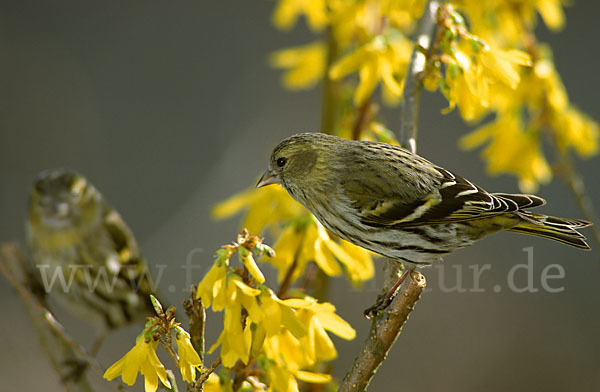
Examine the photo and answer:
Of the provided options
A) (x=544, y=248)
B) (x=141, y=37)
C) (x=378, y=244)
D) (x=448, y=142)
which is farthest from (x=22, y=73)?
(x=378, y=244)

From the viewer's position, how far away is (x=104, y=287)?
419 centimetres

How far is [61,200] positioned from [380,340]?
8.33 ft

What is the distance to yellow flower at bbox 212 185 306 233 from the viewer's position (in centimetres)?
322

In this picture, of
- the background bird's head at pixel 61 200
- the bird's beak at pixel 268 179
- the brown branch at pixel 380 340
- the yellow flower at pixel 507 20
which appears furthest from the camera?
the background bird's head at pixel 61 200

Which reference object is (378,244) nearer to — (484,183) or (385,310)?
(385,310)

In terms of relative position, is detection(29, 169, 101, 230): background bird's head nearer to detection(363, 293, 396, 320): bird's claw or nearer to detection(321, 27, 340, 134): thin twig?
detection(321, 27, 340, 134): thin twig

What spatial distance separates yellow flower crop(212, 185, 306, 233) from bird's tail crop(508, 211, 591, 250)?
3.08ft

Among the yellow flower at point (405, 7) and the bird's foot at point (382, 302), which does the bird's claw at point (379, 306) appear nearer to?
the bird's foot at point (382, 302)

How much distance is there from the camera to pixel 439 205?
2.81m

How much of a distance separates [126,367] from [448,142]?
21.7 feet

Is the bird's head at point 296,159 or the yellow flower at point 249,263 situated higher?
Result: the bird's head at point 296,159

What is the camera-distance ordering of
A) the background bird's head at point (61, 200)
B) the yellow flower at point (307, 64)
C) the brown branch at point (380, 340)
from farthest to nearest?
1. the background bird's head at point (61, 200)
2. the yellow flower at point (307, 64)
3. the brown branch at point (380, 340)

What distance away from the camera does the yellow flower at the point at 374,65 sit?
3.00 metres

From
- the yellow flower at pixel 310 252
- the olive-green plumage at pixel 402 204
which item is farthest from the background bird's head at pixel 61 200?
the yellow flower at pixel 310 252
